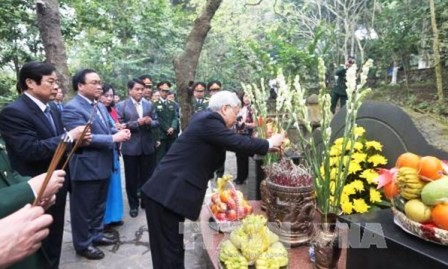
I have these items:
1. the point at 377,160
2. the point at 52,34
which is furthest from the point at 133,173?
the point at 377,160

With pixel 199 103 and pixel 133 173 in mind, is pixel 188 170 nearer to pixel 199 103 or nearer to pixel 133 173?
pixel 133 173

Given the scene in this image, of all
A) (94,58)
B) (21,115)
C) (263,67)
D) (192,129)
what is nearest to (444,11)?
(263,67)

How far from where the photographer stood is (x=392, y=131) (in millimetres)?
2637

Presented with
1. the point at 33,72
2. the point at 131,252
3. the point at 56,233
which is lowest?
the point at 131,252

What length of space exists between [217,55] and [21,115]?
463 inches

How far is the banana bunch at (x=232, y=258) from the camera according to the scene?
73.1 inches

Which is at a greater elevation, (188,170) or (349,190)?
(188,170)

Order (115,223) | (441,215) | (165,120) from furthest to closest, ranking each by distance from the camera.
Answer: (165,120) < (115,223) < (441,215)

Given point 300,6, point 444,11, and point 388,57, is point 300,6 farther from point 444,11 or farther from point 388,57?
point 444,11

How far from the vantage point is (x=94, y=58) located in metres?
10.9

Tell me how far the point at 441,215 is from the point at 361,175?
128 centimetres

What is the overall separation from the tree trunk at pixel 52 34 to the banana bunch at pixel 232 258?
12.0 ft

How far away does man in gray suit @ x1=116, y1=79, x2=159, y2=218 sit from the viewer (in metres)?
4.27

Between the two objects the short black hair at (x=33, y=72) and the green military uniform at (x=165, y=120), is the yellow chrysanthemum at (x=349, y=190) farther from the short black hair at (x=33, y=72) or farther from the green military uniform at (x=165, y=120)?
the green military uniform at (x=165, y=120)
